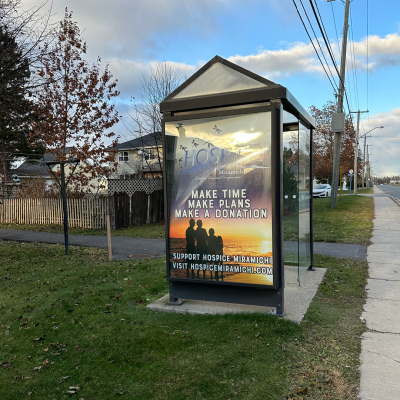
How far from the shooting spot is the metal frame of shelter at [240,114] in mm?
4258

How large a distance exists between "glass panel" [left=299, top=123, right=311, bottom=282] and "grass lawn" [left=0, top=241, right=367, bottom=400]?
0.71m

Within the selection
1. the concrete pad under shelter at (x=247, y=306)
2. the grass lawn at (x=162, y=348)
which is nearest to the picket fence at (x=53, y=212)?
the grass lawn at (x=162, y=348)

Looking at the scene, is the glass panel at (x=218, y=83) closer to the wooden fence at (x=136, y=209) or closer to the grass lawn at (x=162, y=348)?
the grass lawn at (x=162, y=348)

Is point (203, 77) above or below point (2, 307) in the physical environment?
above

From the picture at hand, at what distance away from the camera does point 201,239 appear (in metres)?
4.75

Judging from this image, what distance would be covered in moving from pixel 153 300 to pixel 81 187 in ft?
48.9

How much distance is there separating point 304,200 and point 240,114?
2.61m

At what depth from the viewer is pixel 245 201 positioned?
4469mm

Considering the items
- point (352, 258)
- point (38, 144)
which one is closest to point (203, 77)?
point (352, 258)

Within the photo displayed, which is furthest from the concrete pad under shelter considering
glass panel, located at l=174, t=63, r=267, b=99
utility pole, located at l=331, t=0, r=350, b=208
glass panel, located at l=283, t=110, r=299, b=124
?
utility pole, located at l=331, t=0, r=350, b=208

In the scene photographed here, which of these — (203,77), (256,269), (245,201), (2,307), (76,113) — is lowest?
(2,307)

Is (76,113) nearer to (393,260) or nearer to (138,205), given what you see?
(138,205)

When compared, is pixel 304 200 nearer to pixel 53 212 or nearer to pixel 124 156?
pixel 53 212

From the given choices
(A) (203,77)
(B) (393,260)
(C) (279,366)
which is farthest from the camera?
(B) (393,260)
